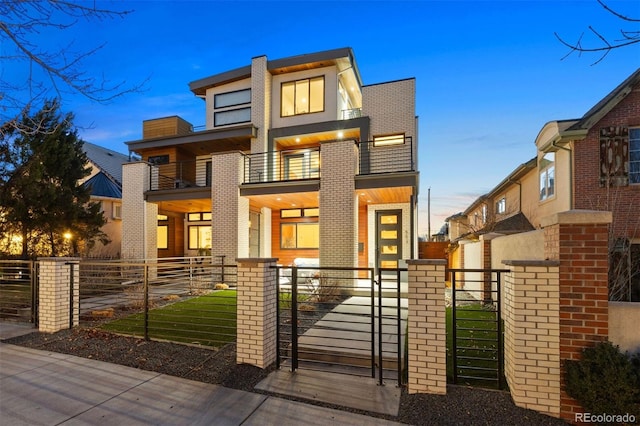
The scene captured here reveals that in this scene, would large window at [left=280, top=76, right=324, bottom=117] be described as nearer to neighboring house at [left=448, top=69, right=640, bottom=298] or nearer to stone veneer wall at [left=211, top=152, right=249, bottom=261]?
stone veneer wall at [left=211, top=152, right=249, bottom=261]

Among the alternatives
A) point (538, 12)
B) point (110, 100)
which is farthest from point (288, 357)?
point (538, 12)

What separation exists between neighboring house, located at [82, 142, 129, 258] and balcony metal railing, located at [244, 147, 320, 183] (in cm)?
920

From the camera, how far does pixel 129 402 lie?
3619 millimetres

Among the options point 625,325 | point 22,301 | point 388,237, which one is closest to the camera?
point 625,325

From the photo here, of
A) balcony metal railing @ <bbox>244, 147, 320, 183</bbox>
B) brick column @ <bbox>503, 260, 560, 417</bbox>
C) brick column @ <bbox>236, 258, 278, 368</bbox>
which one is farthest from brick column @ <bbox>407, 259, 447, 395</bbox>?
balcony metal railing @ <bbox>244, 147, 320, 183</bbox>

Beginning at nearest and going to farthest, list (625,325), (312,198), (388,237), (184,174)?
(625,325), (312,198), (388,237), (184,174)

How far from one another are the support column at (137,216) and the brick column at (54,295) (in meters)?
7.24

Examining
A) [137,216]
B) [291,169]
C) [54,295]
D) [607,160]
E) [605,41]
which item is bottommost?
[54,295]

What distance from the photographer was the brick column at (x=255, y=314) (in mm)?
4414

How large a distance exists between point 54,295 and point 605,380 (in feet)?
28.3

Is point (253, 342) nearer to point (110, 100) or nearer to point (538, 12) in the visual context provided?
point (110, 100)

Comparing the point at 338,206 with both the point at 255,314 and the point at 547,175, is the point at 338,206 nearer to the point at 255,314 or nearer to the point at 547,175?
the point at 255,314

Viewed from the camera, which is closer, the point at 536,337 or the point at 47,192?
the point at 536,337

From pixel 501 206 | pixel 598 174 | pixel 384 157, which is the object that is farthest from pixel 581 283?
pixel 501 206
